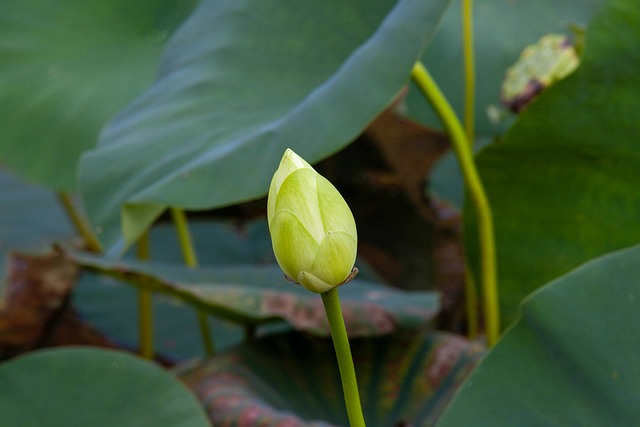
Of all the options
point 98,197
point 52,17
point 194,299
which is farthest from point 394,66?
point 52,17

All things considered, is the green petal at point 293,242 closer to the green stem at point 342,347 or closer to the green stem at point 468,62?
the green stem at point 342,347

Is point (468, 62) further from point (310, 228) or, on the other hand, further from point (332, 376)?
point (310, 228)

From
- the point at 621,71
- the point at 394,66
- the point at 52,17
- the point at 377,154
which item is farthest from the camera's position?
the point at 377,154

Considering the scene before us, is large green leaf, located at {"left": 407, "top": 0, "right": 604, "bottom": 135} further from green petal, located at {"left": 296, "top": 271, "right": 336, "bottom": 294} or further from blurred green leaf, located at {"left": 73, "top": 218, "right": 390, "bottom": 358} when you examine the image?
green petal, located at {"left": 296, "top": 271, "right": 336, "bottom": 294}

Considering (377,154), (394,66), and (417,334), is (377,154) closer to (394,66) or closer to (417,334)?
(417,334)

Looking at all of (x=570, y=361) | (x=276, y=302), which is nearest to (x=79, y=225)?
(x=276, y=302)
